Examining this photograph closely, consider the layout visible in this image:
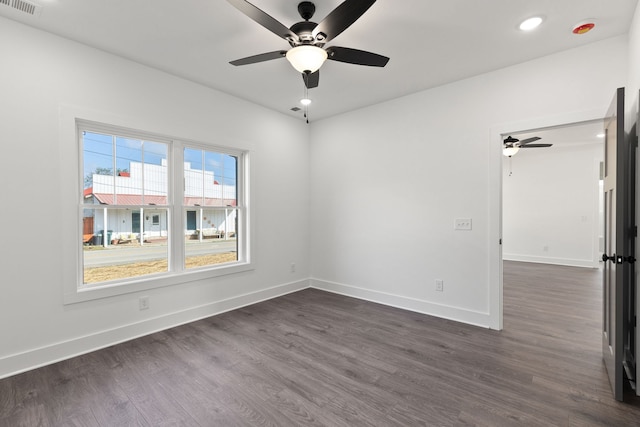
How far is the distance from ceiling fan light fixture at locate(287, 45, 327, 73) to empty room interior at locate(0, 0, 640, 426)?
0.02m

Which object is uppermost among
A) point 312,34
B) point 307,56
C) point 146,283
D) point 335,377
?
point 312,34

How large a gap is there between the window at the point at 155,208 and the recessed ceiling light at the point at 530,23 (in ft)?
11.2

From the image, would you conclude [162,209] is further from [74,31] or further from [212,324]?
[74,31]

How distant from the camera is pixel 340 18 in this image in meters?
1.89

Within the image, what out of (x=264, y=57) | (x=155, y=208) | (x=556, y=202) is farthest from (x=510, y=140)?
(x=155, y=208)

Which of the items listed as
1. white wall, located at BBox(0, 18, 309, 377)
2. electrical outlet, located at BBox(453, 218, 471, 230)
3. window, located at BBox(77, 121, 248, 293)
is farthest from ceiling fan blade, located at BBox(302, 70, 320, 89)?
electrical outlet, located at BBox(453, 218, 471, 230)

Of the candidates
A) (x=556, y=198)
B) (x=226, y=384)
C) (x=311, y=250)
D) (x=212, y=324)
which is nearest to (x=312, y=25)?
(x=226, y=384)

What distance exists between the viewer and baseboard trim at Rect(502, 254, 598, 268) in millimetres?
6672

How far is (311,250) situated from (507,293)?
126 inches

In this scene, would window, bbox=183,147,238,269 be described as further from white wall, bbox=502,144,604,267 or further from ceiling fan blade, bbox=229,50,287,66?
white wall, bbox=502,144,604,267

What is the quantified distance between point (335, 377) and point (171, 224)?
2.51m

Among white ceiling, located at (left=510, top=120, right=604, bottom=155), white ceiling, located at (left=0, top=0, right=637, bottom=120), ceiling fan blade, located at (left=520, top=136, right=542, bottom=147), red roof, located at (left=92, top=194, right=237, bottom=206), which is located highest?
white ceiling, located at (left=0, top=0, right=637, bottom=120)

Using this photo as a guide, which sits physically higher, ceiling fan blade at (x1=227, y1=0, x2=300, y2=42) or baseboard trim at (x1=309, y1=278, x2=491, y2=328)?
ceiling fan blade at (x1=227, y1=0, x2=300, y2=42)

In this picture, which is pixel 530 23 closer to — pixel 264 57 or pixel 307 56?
pixel 307 56
